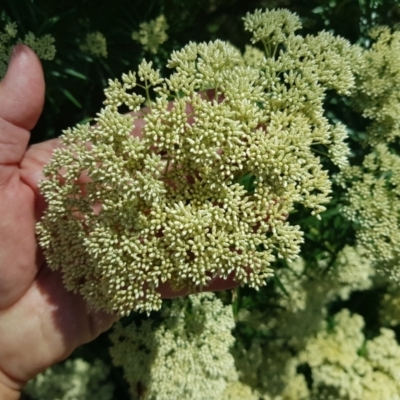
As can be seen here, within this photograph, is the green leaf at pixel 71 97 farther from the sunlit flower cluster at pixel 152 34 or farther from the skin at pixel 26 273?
the sunlit flower cluster at pixel 152 34

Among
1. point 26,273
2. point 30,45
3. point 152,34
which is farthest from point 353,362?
point 30,45

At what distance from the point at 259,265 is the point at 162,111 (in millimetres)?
675

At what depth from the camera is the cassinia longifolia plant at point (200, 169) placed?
180cm

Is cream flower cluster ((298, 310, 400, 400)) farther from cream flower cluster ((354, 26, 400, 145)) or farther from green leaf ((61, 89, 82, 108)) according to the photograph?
green leaf ((61, 89, 82, 108))

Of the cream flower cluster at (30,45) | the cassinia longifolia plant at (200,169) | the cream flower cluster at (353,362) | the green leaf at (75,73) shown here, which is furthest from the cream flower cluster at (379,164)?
the cream flower cluster at (30,45)

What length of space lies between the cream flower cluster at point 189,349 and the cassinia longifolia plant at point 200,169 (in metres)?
0.68

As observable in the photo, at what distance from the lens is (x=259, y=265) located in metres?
1.88

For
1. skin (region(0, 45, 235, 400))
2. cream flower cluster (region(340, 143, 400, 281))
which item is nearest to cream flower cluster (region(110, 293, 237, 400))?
skin (region(0, 45, 235, 400))

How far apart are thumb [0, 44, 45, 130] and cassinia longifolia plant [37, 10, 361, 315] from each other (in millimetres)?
366

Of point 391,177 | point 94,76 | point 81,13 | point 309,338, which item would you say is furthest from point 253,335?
point 81,13

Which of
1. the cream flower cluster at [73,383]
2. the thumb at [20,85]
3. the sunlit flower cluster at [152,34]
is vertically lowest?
the cream flower cluster at [73,383]

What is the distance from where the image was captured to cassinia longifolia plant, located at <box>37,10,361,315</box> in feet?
5.91

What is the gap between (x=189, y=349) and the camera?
2617mm

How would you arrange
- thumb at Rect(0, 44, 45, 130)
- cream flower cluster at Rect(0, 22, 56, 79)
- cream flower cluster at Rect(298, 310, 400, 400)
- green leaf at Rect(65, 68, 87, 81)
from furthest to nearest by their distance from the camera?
cream flower cluster at Rect(298, 310, 400, 400) → green leaf at Rect(65, 68, 87, 81) → cream flower cluster at Rect(0, 22, 56, 79) → thumb at Rect(0, 44, 45, 130)
